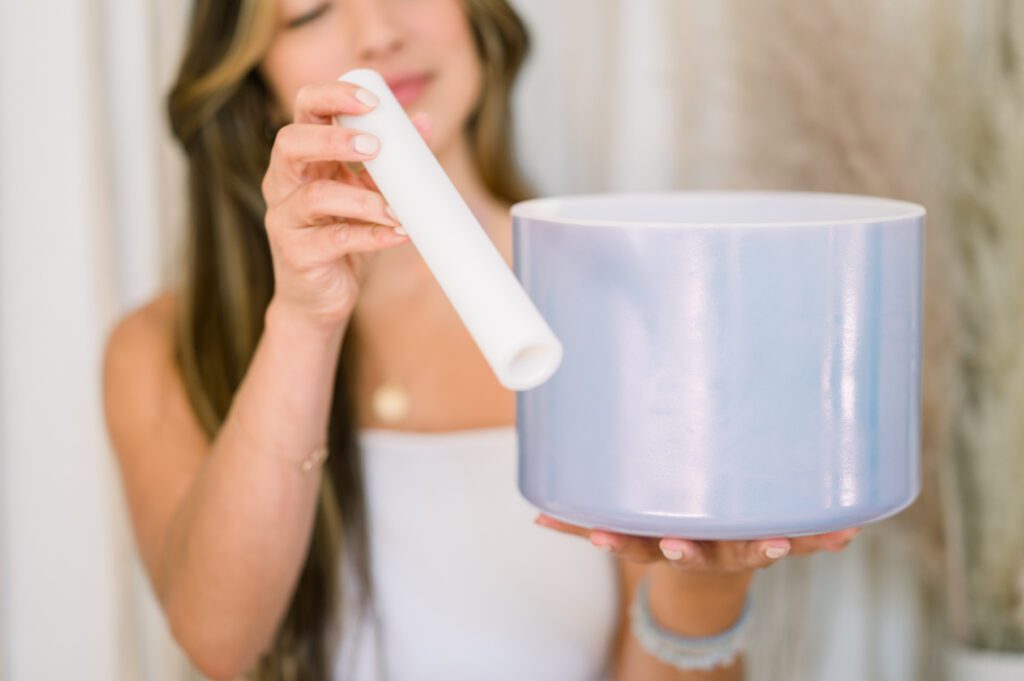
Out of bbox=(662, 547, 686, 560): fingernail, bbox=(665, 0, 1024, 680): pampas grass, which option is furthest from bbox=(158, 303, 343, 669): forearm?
bbox=(665, 0, 1024, 680): pampas grass

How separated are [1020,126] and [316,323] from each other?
552 millimetres

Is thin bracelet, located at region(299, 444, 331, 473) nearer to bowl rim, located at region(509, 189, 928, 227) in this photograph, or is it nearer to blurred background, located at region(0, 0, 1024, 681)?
bowl rim, located at region(509, 189, 928, 227)

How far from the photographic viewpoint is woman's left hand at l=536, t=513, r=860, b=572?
1.81 feet

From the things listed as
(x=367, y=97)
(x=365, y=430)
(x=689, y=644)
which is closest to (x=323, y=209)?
(x=367, y=97)

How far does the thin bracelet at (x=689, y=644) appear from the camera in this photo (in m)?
0.80

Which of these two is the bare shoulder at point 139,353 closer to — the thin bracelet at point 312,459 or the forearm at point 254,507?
the forearm at point 254,507

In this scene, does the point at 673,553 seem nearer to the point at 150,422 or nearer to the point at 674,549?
the point at 674,549

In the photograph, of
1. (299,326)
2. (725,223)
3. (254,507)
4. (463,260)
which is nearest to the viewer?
(463,260)

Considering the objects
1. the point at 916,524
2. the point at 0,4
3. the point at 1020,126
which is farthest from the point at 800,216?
the point at 0,4

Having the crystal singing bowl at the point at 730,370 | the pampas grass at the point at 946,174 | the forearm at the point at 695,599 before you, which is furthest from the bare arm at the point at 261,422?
the pampas grass at the point at 946,174

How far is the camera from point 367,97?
1.56 ft

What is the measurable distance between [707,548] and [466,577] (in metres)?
0.48

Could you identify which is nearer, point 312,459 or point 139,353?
point 312,459

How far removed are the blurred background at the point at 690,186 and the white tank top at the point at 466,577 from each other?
231 mm
